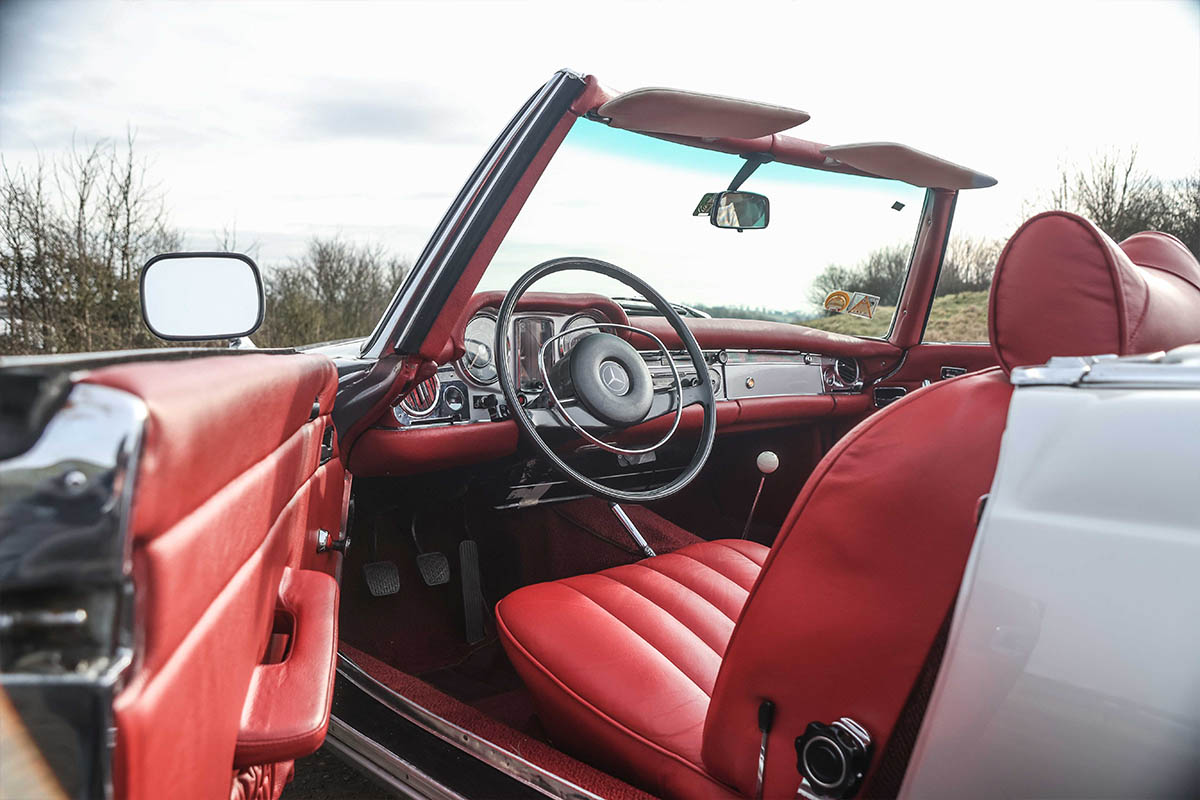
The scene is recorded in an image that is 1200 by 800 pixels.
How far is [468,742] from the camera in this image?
57.1 inches

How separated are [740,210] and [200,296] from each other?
1.75 meters

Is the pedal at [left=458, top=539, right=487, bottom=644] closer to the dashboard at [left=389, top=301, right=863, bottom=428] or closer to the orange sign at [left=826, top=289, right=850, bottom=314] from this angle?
the dashboard at [left=389, top=301, right=863, bottom=428]

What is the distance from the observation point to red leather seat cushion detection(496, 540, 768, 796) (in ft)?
4.18

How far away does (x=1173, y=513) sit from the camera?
67 centimetres

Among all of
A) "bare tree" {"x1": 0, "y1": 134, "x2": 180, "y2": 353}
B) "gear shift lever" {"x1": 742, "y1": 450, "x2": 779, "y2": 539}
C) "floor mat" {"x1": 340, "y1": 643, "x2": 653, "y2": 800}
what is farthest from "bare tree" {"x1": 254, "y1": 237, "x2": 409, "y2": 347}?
"floor mat" {"x1": 340, "y1": 643, "x2": 653, "y2": 800}

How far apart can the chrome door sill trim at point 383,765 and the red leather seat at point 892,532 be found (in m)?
0.39

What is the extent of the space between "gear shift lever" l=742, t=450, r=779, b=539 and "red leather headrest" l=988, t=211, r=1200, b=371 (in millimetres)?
2107

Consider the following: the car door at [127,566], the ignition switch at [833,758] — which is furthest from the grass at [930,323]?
the car door at [127,566]

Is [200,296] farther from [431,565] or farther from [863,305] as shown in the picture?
[863,305]

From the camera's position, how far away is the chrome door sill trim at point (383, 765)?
4.64 feet

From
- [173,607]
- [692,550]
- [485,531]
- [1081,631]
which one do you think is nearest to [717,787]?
[1081,631]

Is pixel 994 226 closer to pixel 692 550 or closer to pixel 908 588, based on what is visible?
pixel 692 550

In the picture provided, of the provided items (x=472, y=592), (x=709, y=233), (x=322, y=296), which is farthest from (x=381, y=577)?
(x=322, y=296)

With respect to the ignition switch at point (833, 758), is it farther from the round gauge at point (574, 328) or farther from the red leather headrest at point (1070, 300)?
the round gauge at point (574, 328)
